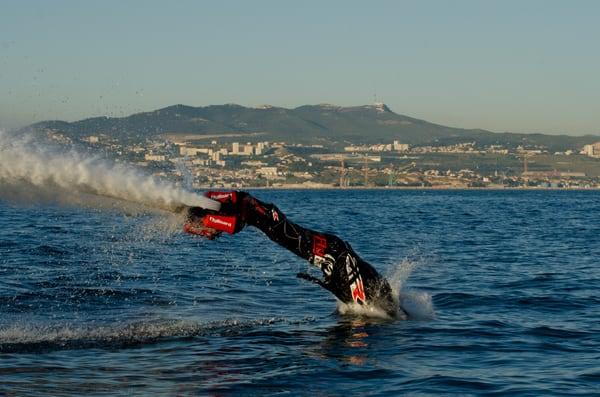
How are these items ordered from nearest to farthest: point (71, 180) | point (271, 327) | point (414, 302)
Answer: point (71, 180), point (271, 327), point (414, 302)

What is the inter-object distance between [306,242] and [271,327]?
2989mm

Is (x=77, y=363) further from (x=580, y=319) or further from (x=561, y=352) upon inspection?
(x=580, y=319)

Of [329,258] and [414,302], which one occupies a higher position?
[329,258]

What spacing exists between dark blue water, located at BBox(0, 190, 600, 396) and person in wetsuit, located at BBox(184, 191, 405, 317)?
36.9 inches

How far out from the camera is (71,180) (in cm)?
2570

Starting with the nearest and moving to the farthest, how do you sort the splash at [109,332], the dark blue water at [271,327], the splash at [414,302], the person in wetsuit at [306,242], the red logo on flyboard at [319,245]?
the dark blue water at [271,327] < the splash at [109,332] < the person in wetsuit at [306,242] < the red logo on flyboard at [319,245] < the splash at [414,302]

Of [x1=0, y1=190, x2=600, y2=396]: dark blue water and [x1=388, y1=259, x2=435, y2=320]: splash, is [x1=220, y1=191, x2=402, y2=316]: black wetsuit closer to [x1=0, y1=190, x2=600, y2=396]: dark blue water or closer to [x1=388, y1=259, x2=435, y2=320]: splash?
[x1=388, y1=259, x2=435, y2=320]: splash

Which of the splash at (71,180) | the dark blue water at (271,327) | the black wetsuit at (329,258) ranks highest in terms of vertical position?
the splash at (71,180)

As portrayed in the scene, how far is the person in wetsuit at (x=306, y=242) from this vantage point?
2681 centimetres

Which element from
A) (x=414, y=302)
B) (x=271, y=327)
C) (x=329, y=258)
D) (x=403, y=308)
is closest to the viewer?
(x=271, y=327)

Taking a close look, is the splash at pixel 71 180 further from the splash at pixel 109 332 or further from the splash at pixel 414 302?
the splash at pixel 414 302

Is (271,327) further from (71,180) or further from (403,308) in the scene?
(71,180)

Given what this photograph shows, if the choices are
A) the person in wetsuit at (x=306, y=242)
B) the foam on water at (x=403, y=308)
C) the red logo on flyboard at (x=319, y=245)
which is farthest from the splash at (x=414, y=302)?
the red logo on flyboard at (x=319, y=245)

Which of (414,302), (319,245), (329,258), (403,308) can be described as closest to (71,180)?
(319,245)
